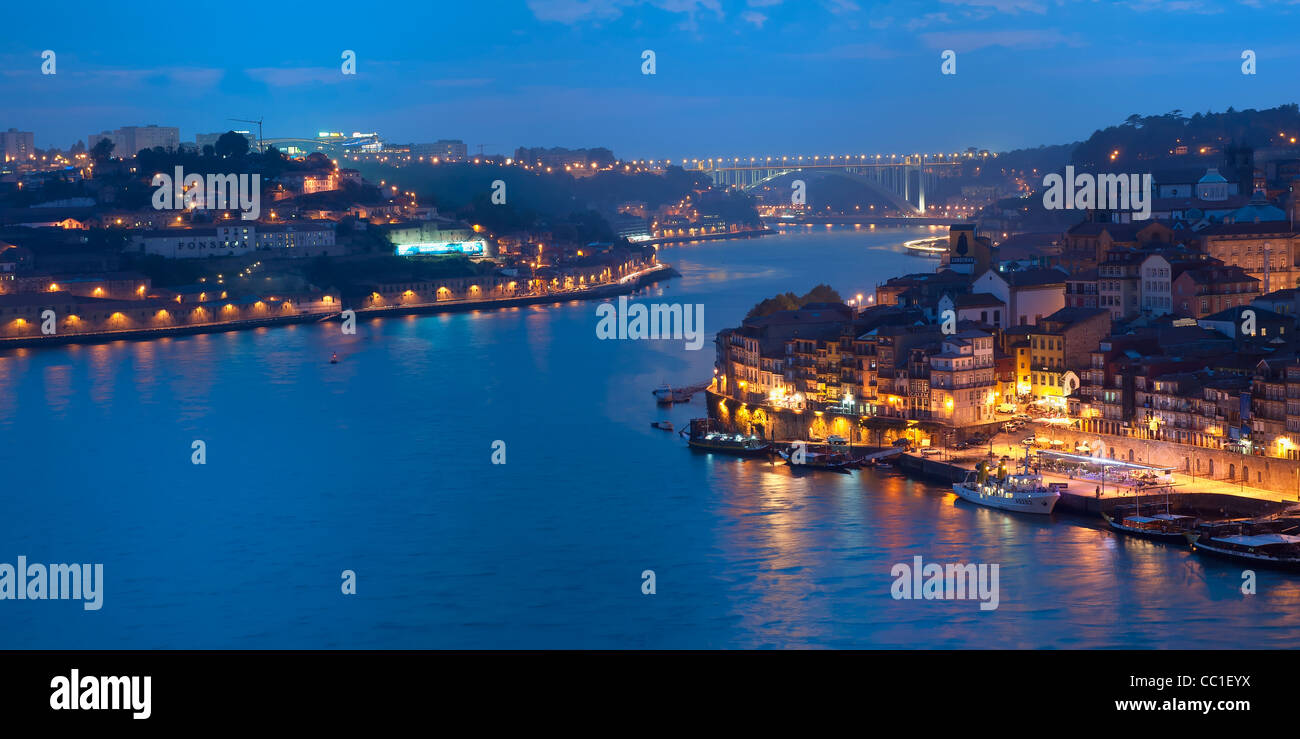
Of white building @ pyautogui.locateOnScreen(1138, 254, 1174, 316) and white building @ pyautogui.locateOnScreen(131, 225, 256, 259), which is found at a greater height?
white building @ pyautogui.locateOnScreen(131, 225, 256, 259)

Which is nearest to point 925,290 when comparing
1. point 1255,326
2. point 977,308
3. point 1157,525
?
point 977,308

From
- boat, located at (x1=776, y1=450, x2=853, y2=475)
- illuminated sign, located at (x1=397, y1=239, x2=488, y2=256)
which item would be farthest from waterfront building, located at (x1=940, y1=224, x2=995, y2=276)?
illuminated sign, located at (x1=397, y1=239, x2=488, y2=256)

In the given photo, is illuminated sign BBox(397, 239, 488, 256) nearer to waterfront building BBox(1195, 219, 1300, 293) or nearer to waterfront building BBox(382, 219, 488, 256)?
waterfront building BBox(382, 219, 488, 256)

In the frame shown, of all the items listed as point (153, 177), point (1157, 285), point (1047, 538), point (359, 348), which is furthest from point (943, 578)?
point (153, 177)

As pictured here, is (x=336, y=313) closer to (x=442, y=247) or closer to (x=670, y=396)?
(x=442, y=247)

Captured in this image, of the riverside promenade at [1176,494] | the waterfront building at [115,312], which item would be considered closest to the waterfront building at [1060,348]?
the riverside promenade at [1176,494]

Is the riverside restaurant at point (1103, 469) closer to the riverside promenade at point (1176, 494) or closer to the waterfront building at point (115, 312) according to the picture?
the riverside promenade at point (1176, 494)
